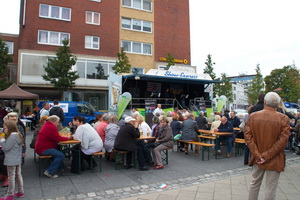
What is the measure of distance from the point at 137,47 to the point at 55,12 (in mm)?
9451

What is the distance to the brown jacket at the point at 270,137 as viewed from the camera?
3363mm

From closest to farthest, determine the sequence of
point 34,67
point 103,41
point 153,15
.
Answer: point 34,67 < point 103,41 < point 153,15

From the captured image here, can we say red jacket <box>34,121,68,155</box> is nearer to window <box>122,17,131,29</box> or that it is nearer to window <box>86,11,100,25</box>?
window <box>86,11,100,25</box>

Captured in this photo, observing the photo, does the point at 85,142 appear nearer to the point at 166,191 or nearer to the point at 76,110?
the point at 166,191

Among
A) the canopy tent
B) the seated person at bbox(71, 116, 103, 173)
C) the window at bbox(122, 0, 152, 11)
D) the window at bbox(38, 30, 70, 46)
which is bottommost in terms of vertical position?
the seated person at bbox(71, 116, 103, 173)

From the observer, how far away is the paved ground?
4.75 m

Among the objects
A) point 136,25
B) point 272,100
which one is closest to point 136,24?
point 136,25

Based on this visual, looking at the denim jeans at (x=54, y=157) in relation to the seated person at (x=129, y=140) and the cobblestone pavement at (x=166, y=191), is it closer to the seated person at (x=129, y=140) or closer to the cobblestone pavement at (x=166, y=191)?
the cobblestone pavement at (x=166, y=191)

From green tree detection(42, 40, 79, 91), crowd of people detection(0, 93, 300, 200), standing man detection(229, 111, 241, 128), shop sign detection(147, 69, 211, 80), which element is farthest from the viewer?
green tree detection(42, 40, 79, 91)

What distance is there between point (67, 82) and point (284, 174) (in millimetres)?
18025

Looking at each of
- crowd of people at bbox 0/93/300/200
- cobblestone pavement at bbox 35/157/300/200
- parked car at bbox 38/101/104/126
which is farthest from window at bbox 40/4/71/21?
cobblestone pavement at bbox 35/157/300/200

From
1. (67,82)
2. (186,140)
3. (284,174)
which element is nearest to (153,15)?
(67,82)

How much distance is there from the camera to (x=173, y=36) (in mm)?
30438

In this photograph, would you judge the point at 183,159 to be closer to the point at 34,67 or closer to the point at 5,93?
the point at 5,93
